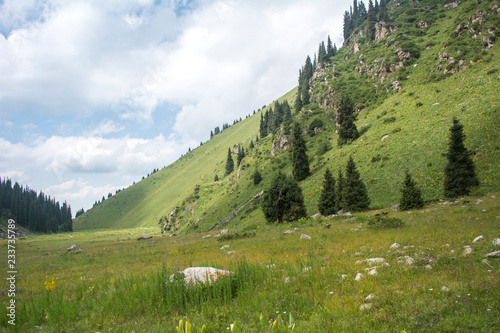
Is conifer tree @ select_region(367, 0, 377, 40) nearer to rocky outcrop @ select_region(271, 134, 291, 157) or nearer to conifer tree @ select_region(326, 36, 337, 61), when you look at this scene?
conifer tree @ select_region(326, 36, 337, 61)

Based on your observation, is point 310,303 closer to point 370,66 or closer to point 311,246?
point 311,246

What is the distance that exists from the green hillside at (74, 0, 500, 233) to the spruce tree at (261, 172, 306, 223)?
5.97 m

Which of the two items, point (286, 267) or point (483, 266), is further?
point (286, 267)

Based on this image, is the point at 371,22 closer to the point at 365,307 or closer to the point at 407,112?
the point at 407,112

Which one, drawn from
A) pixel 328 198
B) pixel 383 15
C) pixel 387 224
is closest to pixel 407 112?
pixel 328 198

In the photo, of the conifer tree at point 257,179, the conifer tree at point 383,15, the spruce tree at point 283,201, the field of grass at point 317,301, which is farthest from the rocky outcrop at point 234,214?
the conifer tree at point 383,15

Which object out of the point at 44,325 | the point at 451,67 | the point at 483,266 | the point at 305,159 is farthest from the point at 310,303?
the point at 451,67

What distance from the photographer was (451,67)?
60.9 metres

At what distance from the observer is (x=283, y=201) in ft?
120

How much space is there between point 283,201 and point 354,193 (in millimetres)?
11108

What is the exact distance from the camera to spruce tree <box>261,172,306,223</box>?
34878mm

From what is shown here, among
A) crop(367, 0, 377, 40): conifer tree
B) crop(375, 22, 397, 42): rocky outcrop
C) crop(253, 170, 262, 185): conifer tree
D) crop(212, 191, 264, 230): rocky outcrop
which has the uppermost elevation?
crop(367, 0, 377, 40): conifer tree

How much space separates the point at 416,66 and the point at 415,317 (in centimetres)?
9964

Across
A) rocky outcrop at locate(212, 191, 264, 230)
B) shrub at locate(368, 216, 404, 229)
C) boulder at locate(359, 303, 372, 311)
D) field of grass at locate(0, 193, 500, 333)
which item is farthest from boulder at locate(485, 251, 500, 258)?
rocky outcrop at locate(212, 191, 264, 230)
